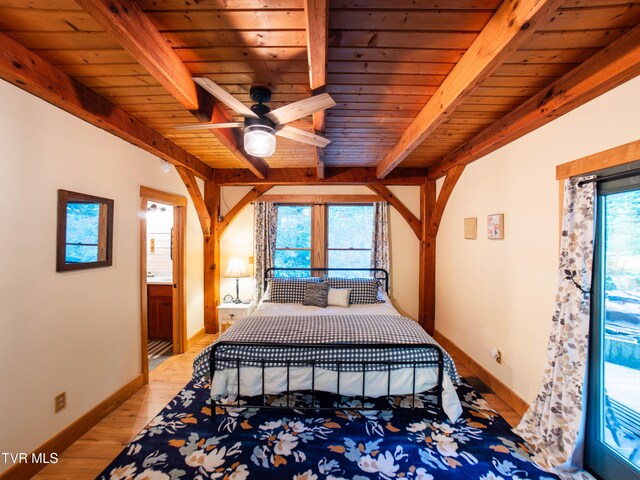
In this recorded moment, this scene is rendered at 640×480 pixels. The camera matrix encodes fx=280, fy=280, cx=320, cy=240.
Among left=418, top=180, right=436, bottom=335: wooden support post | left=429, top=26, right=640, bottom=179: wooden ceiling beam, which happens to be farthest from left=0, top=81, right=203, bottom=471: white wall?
left=418, top=180, right=436, bottom=335: wooden support post

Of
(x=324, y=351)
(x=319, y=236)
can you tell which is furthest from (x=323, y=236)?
(x=324, y=351)

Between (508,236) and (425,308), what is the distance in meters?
1.94

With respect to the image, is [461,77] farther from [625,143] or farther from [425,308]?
[425,308]

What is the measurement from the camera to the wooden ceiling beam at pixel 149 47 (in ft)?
3.67

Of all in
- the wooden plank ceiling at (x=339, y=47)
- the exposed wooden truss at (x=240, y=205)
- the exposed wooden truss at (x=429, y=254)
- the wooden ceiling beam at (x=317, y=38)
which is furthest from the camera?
the exposed wooden truss at (x=240, y=205)

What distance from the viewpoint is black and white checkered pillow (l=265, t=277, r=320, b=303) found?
388 cm

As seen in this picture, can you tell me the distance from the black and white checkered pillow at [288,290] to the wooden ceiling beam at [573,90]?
2684mm

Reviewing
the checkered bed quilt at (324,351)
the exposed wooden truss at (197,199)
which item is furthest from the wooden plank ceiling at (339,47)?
the checkered bed quilt at (324,351)

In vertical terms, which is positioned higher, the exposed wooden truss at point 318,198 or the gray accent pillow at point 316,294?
the exposed wooden truss at point 318,198

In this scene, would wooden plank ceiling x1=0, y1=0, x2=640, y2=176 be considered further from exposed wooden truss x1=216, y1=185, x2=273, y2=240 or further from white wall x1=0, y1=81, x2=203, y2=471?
exposed wooden truss x1=216, y1=185, x2=273, y2=240

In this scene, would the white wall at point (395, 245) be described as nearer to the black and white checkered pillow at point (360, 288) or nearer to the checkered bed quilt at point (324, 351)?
the black and white checkered pillow at point (360, 288)

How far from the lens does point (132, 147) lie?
274 centimetres

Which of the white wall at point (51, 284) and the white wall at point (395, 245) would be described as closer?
the white wall at point (51, 284)

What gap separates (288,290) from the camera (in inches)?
154
